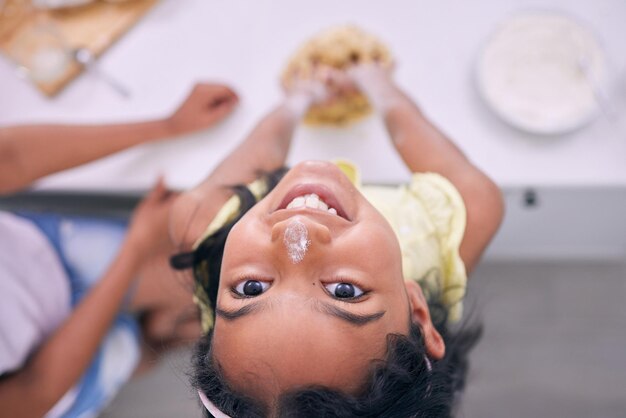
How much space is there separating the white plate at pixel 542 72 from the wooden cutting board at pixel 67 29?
0.70 m

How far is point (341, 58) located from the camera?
1.01m

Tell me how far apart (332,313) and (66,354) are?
2.07ft

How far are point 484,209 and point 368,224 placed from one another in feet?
0.97

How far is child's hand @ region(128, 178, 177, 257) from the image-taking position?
1115 mm

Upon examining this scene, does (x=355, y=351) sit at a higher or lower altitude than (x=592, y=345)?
higher

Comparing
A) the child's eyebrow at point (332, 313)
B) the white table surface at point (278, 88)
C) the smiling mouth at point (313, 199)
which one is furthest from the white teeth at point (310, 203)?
the white table surface at point (278, 88)

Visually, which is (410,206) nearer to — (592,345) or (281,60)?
(281,60)

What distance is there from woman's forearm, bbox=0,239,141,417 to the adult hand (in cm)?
30

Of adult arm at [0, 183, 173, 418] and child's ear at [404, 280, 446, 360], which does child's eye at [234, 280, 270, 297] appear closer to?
child's ear at [404, 280, 446, 360]

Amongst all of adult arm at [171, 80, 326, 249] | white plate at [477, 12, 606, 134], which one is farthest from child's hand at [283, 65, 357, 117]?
white plate at [477, 12, 606, 134]

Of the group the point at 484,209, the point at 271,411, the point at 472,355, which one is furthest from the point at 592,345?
the point at 271,411

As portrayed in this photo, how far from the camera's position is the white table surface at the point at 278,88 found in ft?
3.19

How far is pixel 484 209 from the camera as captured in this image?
840 millimetres

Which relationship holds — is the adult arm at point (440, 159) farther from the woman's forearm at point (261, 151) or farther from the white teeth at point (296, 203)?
the white teeth at point (296, 203)
